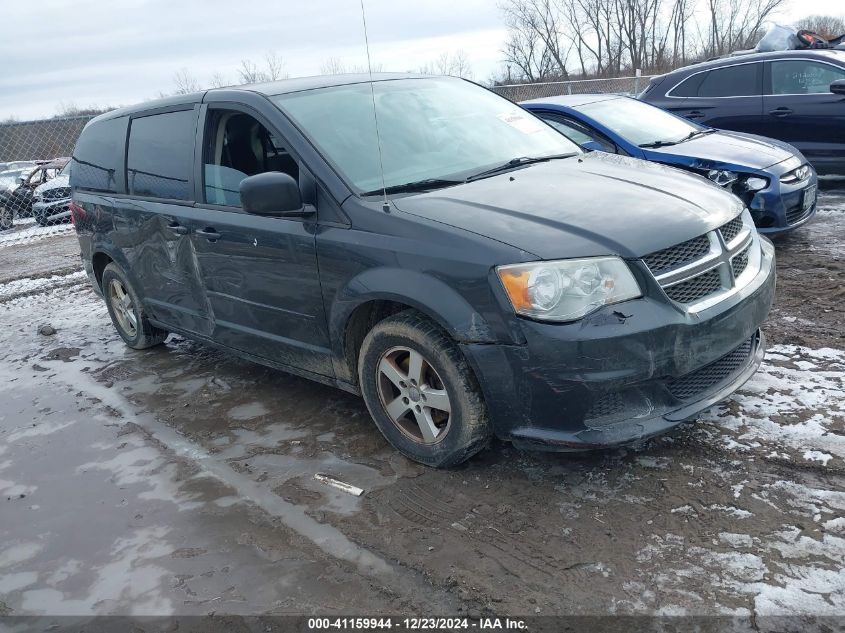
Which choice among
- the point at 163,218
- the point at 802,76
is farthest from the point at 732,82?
the point at 163,218

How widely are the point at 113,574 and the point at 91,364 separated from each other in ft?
10.4

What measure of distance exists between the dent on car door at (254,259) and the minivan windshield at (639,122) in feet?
12.3

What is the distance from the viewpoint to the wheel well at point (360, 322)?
3502 millimetres

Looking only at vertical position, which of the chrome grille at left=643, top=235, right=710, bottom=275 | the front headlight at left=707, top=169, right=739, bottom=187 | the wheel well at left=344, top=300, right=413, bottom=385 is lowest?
the wheel well at left=344, top=300, right=413, bottom=385

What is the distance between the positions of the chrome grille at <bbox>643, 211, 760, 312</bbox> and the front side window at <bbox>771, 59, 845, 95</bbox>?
5928 mm

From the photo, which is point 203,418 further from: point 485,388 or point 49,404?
point 485,388

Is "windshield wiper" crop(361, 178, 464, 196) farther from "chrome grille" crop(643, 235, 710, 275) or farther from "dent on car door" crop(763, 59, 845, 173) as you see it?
"dent on car door" crop(763, 59, 845, 173)

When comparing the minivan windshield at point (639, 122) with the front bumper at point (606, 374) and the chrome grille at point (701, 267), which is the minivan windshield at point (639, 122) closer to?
the chrome grille at point (701, 267)

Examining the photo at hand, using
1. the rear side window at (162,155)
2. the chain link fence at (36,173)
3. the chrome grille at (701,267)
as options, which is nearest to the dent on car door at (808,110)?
the chrome grille at (701,267)

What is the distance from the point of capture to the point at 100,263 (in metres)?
5.98

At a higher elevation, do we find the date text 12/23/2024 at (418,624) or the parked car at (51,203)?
the parked car at (51,203)

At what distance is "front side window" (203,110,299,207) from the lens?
4.11m

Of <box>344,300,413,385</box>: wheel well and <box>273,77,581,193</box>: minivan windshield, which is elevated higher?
<box>273,77,581,193</box>: minivan windshield

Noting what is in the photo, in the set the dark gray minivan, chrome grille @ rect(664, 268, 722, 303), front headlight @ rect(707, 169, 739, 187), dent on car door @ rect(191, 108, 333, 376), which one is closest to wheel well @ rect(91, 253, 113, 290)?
the dark gray minivan
